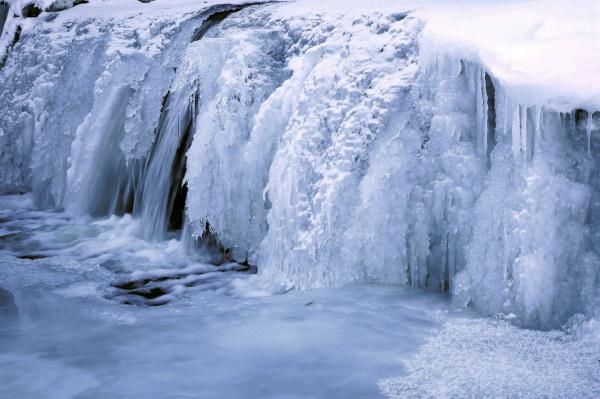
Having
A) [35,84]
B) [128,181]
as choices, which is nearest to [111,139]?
[128,181]

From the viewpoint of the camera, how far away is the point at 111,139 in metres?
6.15

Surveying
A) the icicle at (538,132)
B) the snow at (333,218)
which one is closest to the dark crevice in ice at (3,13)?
the snow at (333,218)

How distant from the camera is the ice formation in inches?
128

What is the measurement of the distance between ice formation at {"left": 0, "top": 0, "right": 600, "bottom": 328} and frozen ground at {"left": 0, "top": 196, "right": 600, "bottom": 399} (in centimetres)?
24

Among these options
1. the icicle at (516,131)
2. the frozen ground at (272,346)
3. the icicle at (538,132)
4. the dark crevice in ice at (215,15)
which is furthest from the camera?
the dark crevice in ice at (215,15)

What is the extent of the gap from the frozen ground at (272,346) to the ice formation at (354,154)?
241 mm

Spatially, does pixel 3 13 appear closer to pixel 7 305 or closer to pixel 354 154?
pixel 7 305

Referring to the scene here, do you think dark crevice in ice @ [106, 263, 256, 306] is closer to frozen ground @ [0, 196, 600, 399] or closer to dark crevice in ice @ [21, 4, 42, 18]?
frozen ground @ [0, 196, 600, 399]

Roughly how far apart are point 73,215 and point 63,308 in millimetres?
2481

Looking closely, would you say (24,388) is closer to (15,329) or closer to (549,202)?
(15,329)

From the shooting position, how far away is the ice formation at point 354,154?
3246mm

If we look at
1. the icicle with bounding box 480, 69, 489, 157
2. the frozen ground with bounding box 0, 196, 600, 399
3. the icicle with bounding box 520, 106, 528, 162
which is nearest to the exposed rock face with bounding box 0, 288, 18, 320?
the frozen ground with bounding box 0, 196, 600, 399

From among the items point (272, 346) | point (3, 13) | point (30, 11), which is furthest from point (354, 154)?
point (3, 13)

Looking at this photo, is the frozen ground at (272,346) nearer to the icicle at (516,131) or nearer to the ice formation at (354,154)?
the ice formation at (354,154)
